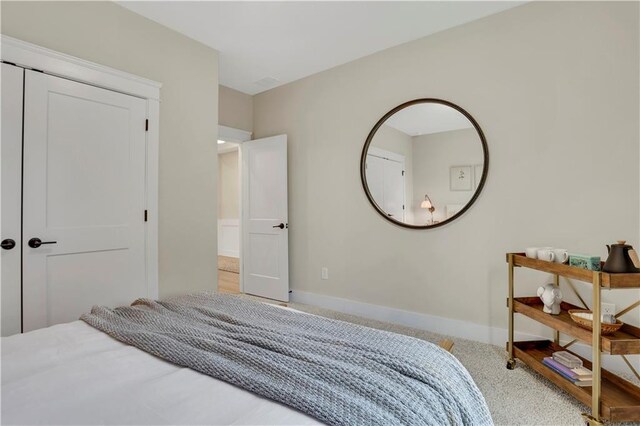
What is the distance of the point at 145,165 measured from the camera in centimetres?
273

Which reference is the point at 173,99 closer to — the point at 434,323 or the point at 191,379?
the point at 191,379

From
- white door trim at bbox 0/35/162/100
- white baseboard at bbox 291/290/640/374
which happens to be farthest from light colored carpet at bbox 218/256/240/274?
white door trim at bbox 0/35/162/100

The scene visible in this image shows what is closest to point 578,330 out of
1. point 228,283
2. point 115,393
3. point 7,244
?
point 115,393

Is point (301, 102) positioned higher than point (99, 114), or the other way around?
point (301, 102)

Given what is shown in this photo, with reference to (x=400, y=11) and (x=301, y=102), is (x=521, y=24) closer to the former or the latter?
(x=400, y=11)

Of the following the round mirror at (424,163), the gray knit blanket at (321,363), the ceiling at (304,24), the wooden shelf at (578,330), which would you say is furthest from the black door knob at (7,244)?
the wooden shelf at (578,330)

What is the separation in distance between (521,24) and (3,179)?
3.77m

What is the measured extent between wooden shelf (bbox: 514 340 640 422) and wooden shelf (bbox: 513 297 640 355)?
26 centimetres

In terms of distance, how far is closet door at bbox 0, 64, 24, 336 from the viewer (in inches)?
79.8

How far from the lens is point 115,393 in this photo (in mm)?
875

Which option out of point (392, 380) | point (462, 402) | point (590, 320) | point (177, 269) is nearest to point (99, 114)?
point (177, 269)

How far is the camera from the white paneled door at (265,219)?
13.4 ft

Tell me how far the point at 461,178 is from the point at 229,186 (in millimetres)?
5627

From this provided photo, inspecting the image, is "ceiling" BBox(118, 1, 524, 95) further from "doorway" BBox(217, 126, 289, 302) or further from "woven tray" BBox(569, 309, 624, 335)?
"woven tray" BBox(569, 309, 624, 335)
